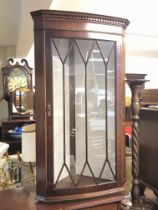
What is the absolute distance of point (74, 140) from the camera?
1211 millimetres

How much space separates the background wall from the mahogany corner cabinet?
27.5 inches

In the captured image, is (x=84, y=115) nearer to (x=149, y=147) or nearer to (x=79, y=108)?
(x=79, y=108)

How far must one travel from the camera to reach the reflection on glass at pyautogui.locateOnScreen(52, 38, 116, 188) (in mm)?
1156

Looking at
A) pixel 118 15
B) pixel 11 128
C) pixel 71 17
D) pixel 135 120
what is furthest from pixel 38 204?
pixel 11 128

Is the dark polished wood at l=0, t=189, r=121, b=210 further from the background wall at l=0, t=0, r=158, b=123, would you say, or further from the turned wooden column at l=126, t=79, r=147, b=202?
the background wall at l=0, t=0, r=158, b=123

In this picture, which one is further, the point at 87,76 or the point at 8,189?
the point at 8,189

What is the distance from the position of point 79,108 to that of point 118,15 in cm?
165

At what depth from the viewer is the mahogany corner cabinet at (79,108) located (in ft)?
3.67

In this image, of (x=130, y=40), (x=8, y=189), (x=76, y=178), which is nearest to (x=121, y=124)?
(x=76, y=178)

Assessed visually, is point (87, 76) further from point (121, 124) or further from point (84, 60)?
point (121, 124)

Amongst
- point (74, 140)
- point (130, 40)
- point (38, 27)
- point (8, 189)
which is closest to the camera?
point (38, 27)

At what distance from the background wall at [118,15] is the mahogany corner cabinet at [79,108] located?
0.70 meters

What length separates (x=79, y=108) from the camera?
3.96 feet

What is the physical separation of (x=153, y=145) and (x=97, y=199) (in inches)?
14.8
